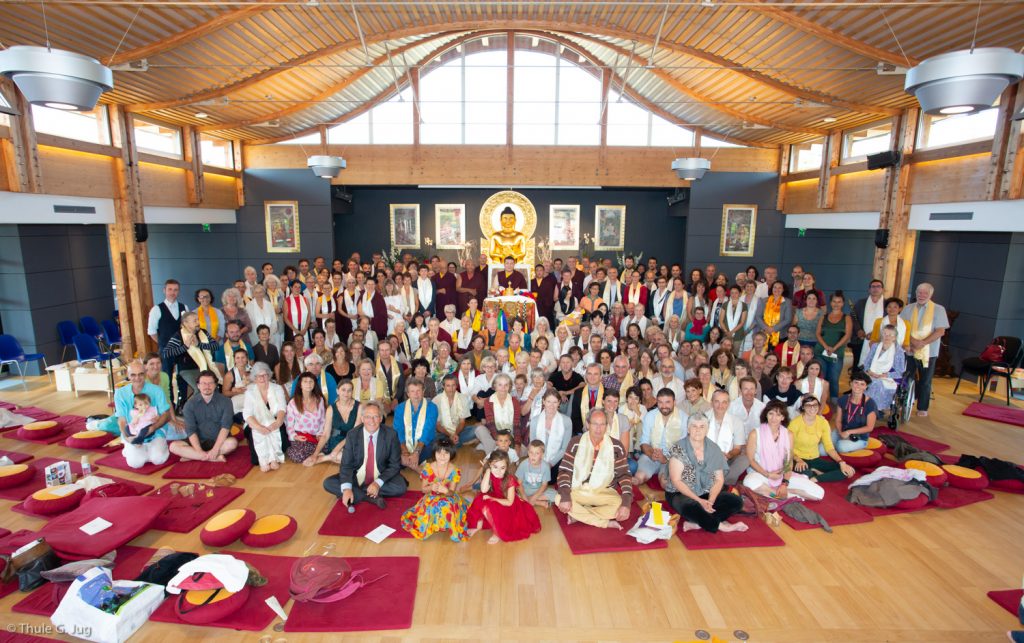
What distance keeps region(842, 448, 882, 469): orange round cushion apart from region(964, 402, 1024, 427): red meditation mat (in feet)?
9.89

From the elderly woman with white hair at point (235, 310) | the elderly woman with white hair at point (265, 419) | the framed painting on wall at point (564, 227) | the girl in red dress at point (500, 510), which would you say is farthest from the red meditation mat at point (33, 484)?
the framed painting on wall at point (564, 227)

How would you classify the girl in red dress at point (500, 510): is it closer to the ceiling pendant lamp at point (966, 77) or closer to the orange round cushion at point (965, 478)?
the ceiling pendant lamp at point (966, 77)

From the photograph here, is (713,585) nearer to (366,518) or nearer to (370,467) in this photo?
(366,518)

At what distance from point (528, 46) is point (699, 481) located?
10803 millimetres

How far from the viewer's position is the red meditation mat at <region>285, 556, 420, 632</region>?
3.53m

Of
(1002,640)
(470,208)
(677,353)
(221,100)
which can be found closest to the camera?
(1002,640)

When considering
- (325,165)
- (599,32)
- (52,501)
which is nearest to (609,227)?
(599,32)

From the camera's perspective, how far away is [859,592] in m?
3.95

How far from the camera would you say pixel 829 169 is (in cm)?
1107

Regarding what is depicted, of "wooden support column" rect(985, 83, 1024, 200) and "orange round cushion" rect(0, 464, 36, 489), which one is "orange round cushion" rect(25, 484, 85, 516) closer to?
"orange round cushion" rect(0, 464, 36, 489)

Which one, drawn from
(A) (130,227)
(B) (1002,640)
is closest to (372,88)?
(A) (130,227)

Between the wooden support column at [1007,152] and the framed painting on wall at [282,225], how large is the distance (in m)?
13.3

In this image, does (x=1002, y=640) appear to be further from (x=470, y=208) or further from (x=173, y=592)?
(x=470, y=208)

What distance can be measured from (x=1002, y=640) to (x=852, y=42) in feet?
22.4
